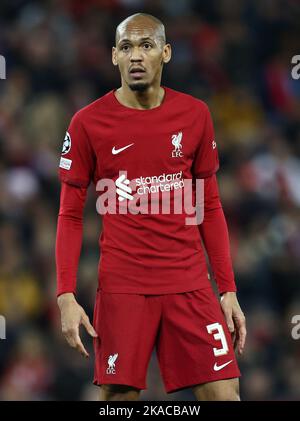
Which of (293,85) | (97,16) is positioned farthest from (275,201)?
(97,16)

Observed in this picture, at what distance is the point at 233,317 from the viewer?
473cm

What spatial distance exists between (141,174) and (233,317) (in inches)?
28.4

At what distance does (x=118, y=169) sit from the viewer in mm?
4645

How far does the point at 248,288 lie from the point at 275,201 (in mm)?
874

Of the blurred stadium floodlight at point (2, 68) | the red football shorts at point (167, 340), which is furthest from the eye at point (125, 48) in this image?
the blurred stadium floodlight at point (2, 68)

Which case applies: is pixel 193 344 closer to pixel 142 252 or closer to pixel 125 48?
pixel 142 252

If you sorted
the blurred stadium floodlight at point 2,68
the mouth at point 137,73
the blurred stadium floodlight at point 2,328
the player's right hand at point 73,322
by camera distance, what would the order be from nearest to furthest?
the player's right hand at point 73,322 < the mouth at point 137,73 < the blurred stadium floodlight at point 2,328 < the blurred stadium floodlight at point 2,68

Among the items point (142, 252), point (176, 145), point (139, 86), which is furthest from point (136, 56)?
point (142, 252)

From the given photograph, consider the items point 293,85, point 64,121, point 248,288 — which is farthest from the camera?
point 293,85

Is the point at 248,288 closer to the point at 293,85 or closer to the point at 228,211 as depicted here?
the point at 228,211

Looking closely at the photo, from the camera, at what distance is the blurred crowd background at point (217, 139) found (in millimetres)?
8273

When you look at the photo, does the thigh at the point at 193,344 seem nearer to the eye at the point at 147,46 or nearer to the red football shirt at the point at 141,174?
the red football shirt at the point at 141,174

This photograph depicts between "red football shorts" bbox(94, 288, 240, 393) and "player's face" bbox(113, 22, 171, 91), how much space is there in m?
0.89
